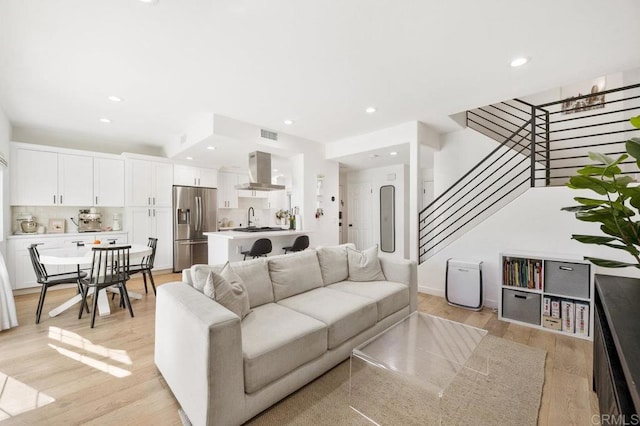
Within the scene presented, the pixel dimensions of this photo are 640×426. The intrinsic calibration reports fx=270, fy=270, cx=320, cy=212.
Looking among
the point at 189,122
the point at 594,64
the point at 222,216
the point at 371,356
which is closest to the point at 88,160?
the point at 189,122

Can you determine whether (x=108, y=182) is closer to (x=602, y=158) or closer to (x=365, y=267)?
(x=365, y=267)

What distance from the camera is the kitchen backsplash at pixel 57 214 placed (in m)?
4.41

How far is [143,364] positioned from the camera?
2258mm

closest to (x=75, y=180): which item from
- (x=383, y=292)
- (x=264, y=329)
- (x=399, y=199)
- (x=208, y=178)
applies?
(x=208, y=178)

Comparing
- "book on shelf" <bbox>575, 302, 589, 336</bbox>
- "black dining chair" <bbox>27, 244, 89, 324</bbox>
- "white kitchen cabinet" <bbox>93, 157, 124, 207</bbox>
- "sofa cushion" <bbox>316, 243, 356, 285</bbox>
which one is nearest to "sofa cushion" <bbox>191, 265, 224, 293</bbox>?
"sofa cushion" <bbox>316, 243, 356, 285</bbox>

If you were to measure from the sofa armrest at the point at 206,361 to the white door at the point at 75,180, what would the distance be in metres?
4.44

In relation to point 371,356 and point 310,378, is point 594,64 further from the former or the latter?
point 310,378

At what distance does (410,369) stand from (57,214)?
617 cm

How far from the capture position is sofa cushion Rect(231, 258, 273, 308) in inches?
91.7

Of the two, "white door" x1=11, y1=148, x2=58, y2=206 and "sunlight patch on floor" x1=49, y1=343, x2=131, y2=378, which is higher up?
"white door" x1=11, y1=148, x2=58, y2=206

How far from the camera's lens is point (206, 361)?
4.60ft

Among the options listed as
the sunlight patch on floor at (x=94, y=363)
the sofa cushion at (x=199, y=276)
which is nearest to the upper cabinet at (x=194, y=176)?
the sunlight patch on floor at (x=94, y=363)

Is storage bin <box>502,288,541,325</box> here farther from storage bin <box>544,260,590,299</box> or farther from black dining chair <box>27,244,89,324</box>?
black dining chair <box>27,244,89,324</box>

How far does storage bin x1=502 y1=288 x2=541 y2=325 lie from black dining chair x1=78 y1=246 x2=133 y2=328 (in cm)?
446
